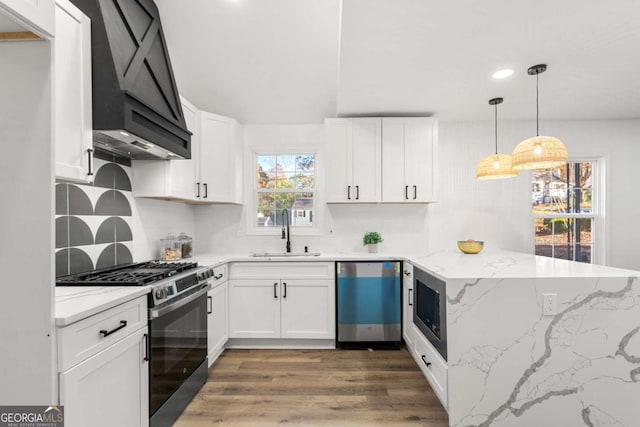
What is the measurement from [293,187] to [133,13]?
2215 mm

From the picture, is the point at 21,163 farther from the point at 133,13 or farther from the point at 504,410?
the point at 504,410

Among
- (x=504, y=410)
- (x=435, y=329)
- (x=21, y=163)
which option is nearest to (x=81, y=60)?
(x=21, y=163)

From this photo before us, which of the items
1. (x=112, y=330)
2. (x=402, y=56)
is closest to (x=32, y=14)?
(x=112, y=330)

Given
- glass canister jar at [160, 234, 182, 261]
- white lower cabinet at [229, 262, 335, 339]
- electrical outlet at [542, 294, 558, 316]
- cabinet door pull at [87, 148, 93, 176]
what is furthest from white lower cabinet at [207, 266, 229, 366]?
electrical outlet at [542, 294, 558, 316]

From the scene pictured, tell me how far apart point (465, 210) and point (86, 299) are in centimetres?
372

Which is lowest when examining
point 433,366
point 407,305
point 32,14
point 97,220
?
point 433,366

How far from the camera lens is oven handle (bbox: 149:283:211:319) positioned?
168 centimetres

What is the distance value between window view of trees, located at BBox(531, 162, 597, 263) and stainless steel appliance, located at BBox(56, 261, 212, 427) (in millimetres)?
3906

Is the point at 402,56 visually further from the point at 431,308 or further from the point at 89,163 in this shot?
the point at 89,163

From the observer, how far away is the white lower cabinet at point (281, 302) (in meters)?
3.01

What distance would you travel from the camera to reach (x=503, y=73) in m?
2.42

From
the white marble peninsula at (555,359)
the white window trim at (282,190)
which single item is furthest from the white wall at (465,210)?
the white marble peninsula at (555,359)

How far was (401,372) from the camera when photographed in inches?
101

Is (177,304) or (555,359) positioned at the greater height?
(177,304)
